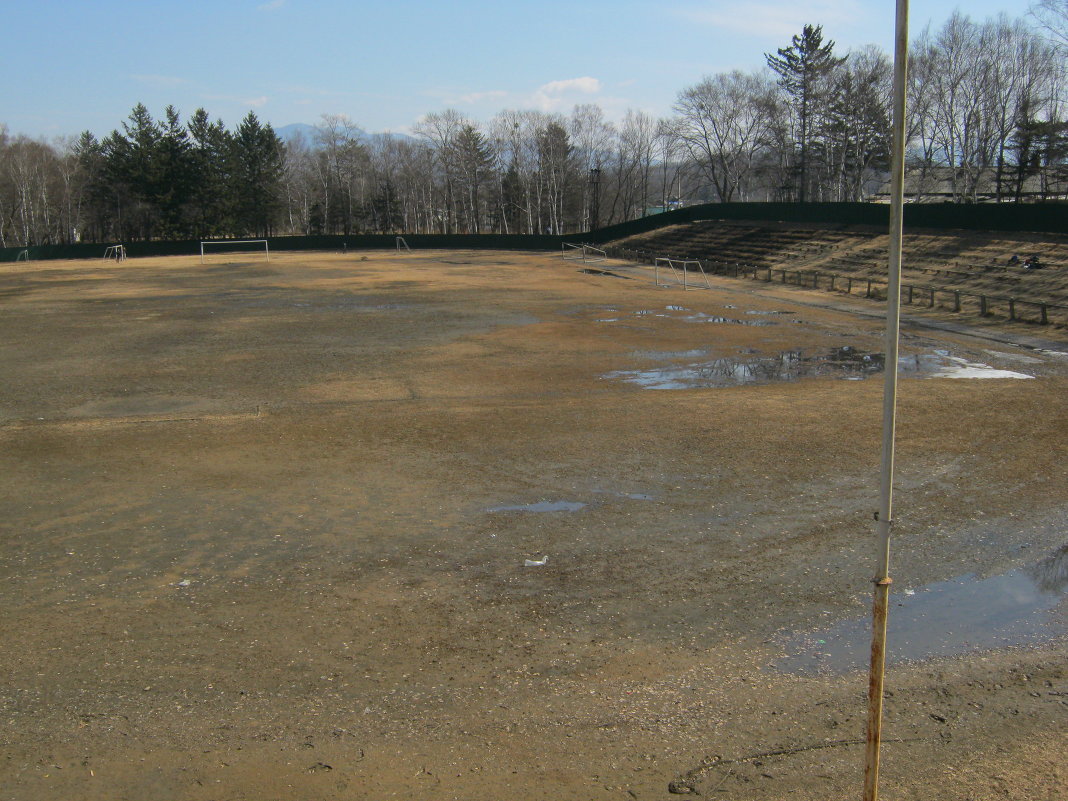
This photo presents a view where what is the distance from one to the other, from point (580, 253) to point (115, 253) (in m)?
45.5

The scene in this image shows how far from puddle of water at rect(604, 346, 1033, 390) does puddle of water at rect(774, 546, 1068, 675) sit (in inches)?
484

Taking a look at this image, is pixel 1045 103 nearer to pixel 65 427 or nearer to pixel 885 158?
pixel 885 158

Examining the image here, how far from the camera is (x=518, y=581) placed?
429 inches

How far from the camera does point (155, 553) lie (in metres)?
11.8

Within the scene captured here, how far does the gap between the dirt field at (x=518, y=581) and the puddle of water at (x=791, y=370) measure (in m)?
0.32

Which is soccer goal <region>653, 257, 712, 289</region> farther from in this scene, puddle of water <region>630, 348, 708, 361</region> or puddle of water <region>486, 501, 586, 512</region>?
puddle of water <region>486, 501, 586, 512</region>

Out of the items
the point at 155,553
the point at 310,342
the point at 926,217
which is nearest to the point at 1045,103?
the point at 926,217

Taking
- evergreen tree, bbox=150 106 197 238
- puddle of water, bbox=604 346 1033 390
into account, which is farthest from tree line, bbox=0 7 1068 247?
puddle of water, bbox=604 346 1033 390

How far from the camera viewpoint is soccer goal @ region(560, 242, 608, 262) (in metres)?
78.9

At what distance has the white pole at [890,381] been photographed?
4922mm

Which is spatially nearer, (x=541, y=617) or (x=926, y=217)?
(x=541, y=617)

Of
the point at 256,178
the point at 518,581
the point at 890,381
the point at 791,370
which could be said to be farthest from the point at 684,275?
the point at 256,178

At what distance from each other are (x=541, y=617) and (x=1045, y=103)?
75593mm

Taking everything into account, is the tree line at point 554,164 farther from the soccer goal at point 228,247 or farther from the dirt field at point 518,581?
the dirt field at point 518,581
